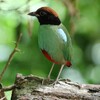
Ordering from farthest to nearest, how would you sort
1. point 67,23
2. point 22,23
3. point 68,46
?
1. point 67,23
2. point 22,23
3. point 68,46

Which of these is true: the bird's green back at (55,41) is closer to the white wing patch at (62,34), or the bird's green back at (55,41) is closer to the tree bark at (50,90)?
the white wing patch at (62,34)

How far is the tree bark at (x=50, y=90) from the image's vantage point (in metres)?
2.69

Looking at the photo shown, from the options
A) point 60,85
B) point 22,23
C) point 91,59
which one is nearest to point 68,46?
point 60,85

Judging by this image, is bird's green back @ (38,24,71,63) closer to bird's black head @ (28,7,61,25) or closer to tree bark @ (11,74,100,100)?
bird's black head @ (28,7,61,25)

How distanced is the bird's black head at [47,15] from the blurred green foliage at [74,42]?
4.90 ft

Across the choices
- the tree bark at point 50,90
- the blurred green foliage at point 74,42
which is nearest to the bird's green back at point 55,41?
the tree bark at point 50,90

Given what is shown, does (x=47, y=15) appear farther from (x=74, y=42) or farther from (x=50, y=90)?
(x=74, y=42)

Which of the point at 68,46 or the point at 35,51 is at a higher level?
the point at 68,46

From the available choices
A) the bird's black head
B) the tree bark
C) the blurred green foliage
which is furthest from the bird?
the blurred green foliage

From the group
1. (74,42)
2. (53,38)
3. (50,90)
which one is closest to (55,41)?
(53,38)

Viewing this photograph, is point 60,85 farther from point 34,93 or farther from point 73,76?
point 73,76

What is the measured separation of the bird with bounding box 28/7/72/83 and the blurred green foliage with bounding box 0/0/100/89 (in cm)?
151

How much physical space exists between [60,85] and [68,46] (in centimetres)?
28

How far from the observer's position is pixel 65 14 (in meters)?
4.59
